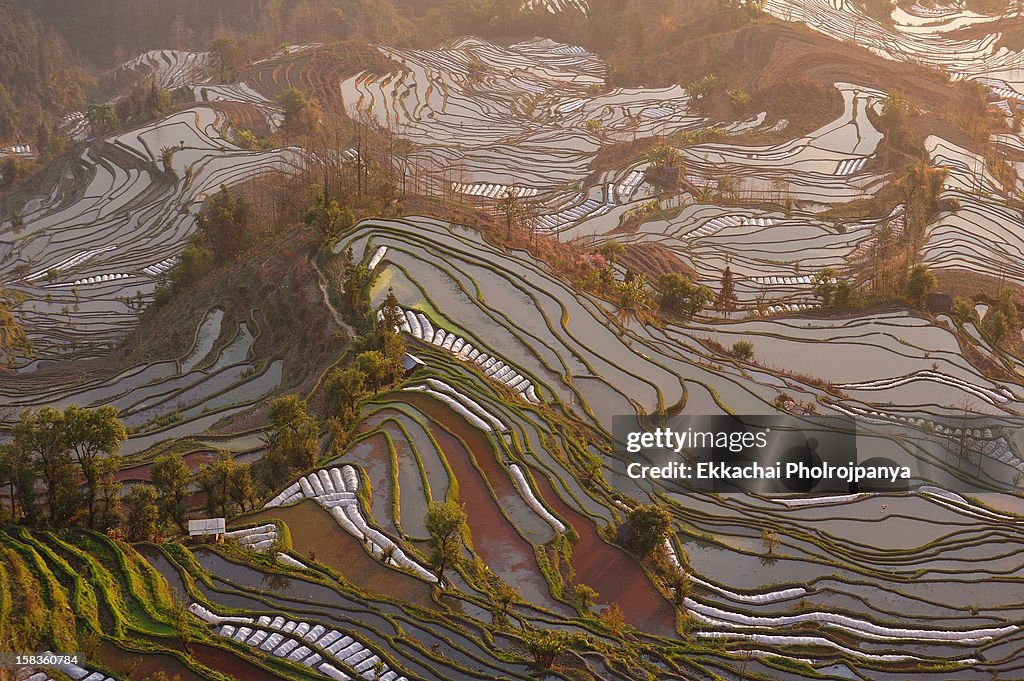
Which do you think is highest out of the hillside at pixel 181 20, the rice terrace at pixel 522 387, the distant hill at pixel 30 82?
the hillside at pixel 181 20

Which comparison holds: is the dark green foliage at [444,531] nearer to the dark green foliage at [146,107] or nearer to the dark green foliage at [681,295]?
the dark green foliage at [681,295]

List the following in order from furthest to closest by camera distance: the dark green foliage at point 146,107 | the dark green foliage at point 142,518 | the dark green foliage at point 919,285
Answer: the dark green foliage at point 146,107
the dark green foliage at point 919,285
the dark green foliage at point 142,518

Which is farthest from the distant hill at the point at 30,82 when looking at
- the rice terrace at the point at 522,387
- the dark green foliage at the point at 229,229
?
the dark green foliage at the point at 229,229

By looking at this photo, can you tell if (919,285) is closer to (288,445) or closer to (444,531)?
(444,531)

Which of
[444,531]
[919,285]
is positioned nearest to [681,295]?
[919,285]

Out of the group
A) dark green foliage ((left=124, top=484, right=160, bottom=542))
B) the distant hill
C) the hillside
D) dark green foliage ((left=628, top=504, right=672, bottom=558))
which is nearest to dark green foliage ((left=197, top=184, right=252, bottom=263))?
dark green foliage ((left=124, top=484, right=160, bottom=542))

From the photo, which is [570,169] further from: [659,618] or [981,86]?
[659,618]

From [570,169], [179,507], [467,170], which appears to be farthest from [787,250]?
[179,507]
